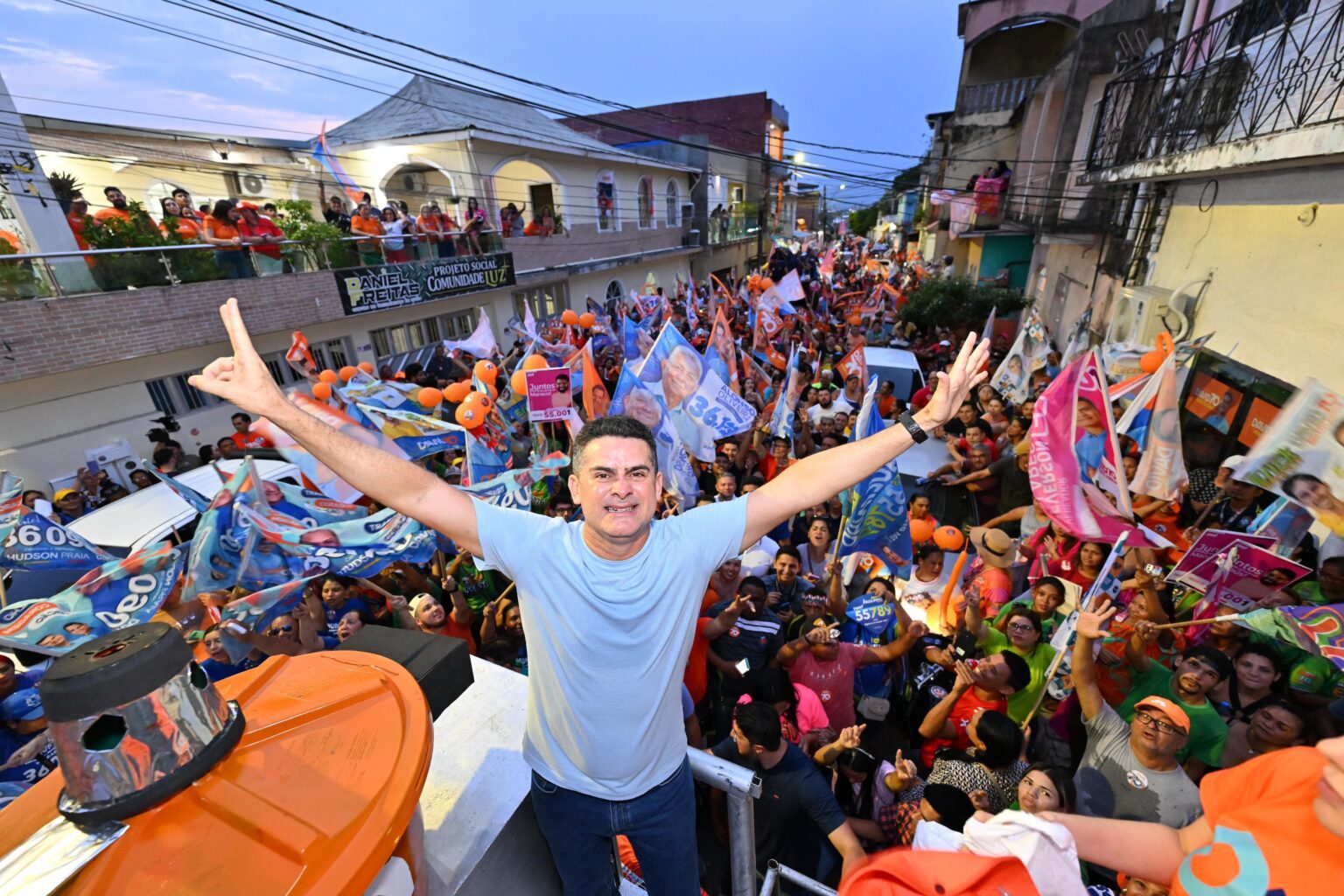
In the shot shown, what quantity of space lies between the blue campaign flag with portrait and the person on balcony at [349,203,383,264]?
12.2m

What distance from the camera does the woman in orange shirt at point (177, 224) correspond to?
32.4 feet

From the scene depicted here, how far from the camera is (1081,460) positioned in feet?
16.0

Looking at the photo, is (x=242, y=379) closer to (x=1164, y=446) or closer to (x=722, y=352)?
(x=1164, y=446)

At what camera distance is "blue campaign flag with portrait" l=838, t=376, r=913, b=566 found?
4.82 m

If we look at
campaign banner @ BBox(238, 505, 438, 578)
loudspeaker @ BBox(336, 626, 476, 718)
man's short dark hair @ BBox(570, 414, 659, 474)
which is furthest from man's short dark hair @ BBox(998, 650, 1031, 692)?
campaign banner @ BBox(238, 505, 438, 578)

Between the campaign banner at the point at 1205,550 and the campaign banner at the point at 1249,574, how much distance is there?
0.7 inches

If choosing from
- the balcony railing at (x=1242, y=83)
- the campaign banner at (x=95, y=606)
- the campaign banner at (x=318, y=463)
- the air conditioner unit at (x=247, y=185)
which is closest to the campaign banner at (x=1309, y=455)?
the balcony railing at (x=1242, y=83)

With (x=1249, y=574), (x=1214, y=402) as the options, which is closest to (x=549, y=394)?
(x=1249, y=574)

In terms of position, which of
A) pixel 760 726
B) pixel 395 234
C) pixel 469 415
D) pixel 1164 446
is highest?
pixel 395 234

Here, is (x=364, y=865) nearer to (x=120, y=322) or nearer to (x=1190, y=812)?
(x=1190, y=812)

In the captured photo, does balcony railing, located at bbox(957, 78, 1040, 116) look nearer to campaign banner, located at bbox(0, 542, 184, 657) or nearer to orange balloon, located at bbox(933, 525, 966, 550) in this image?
orange balloon, located at bbox(933, 525, 966, 550)

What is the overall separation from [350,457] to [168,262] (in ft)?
37.4

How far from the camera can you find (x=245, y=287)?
10.9 m

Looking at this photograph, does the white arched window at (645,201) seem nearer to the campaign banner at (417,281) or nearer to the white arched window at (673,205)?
the white arched window at (673,205)
